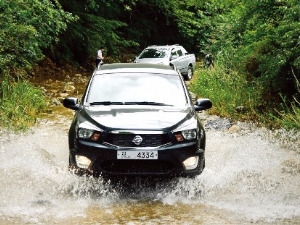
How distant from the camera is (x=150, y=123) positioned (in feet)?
21.1

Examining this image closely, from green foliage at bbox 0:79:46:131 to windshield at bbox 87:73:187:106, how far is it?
3.81 metres

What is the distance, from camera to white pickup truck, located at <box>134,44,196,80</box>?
20.0 meters

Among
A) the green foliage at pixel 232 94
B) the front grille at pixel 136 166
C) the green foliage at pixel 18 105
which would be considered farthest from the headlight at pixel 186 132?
the green foliage at pixel 232 94

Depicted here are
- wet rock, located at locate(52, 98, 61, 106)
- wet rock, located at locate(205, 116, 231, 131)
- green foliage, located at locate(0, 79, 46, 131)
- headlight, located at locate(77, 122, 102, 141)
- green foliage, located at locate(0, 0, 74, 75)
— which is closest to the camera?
headlight, located at locate(77, 122, 102, 141)

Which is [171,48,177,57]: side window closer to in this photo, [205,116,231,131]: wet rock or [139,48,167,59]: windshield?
[139,48,167,59]: windshield

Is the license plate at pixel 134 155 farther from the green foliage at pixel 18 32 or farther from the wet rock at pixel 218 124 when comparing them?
the green foliage at pixel 18 32

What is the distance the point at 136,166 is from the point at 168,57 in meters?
14.1

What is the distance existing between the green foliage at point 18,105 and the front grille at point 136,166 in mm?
4934

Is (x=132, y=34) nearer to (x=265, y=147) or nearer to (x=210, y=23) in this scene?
(x=210, y=23)

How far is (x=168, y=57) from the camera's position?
20.1m

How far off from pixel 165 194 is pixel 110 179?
2.45 ft

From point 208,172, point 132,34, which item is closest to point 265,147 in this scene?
point 208,172

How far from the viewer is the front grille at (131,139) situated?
20.7 ft

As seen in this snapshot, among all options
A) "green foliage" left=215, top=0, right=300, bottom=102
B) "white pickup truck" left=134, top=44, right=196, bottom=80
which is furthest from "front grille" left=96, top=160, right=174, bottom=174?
"white pickup truck" left=134, top=44, right=196, bottom=80
